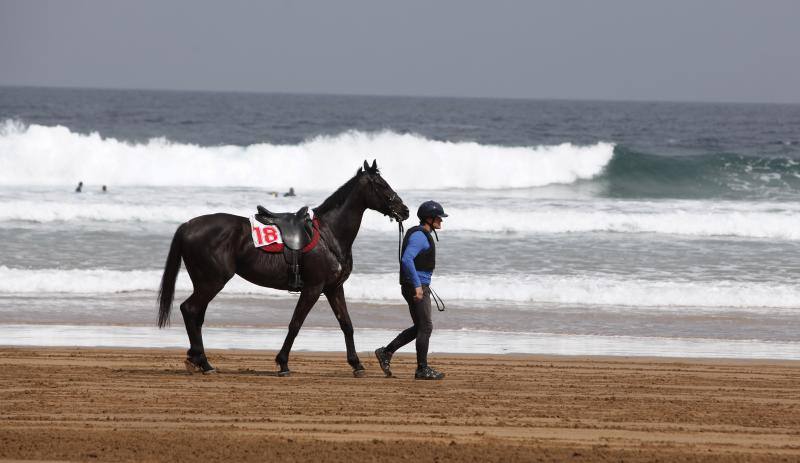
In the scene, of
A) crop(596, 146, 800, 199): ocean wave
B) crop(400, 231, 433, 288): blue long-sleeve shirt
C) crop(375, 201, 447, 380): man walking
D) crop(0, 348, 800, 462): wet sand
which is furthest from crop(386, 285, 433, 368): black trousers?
crop(596, 146, 800, 199): ocean wave

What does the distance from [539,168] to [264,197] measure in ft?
49.9

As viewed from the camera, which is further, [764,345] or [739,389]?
[764,345]

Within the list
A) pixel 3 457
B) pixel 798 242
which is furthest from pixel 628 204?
pixel 3 457

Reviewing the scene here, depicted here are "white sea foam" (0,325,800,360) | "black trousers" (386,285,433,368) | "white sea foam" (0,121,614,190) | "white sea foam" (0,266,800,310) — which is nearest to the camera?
"black trousers" (386,285,433,368)

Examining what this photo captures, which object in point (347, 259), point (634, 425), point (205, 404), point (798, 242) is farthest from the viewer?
point (798, 242)

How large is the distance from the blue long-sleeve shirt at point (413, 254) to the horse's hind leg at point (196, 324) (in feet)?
5.45

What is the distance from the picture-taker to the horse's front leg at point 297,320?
31.1ft

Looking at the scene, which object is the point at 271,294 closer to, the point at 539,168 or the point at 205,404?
the point at 205,404

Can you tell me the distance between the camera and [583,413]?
7.91 meters

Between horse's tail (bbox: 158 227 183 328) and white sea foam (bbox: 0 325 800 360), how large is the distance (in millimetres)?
1513

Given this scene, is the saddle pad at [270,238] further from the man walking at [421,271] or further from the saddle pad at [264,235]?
the man walking at [421,271]

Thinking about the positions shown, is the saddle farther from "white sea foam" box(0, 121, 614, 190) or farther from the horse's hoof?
"white sea foam" box(0, 121, 614, 190)

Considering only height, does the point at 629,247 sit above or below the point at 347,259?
below

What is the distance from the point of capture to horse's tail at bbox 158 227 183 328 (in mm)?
9773
